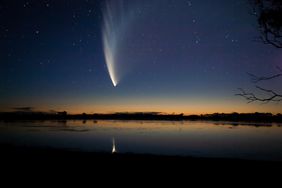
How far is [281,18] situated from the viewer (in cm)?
1380

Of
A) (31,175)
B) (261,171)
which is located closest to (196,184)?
(261,171)

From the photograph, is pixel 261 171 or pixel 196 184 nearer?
pixel 196 184

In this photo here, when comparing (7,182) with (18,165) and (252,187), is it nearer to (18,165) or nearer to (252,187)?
(18,165)

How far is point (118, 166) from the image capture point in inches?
574

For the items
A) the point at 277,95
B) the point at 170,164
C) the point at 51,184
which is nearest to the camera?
the point at 51,184

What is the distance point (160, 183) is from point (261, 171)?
5016 mm

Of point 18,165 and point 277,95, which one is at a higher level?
point 277,95

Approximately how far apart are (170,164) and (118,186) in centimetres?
561

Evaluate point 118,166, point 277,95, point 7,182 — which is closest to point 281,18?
point 277,95

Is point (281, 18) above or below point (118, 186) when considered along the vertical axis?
above

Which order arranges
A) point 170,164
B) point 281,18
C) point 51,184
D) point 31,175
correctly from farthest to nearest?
point 170,164
point 281,18
point 31,175
point 51,184

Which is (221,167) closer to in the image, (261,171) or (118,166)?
(261,171)

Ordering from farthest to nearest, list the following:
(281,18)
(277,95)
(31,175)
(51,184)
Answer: (281,18)
(277,95)
(31,175)
(51,184)

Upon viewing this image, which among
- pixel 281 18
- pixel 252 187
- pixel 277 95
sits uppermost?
pixel 281 18
